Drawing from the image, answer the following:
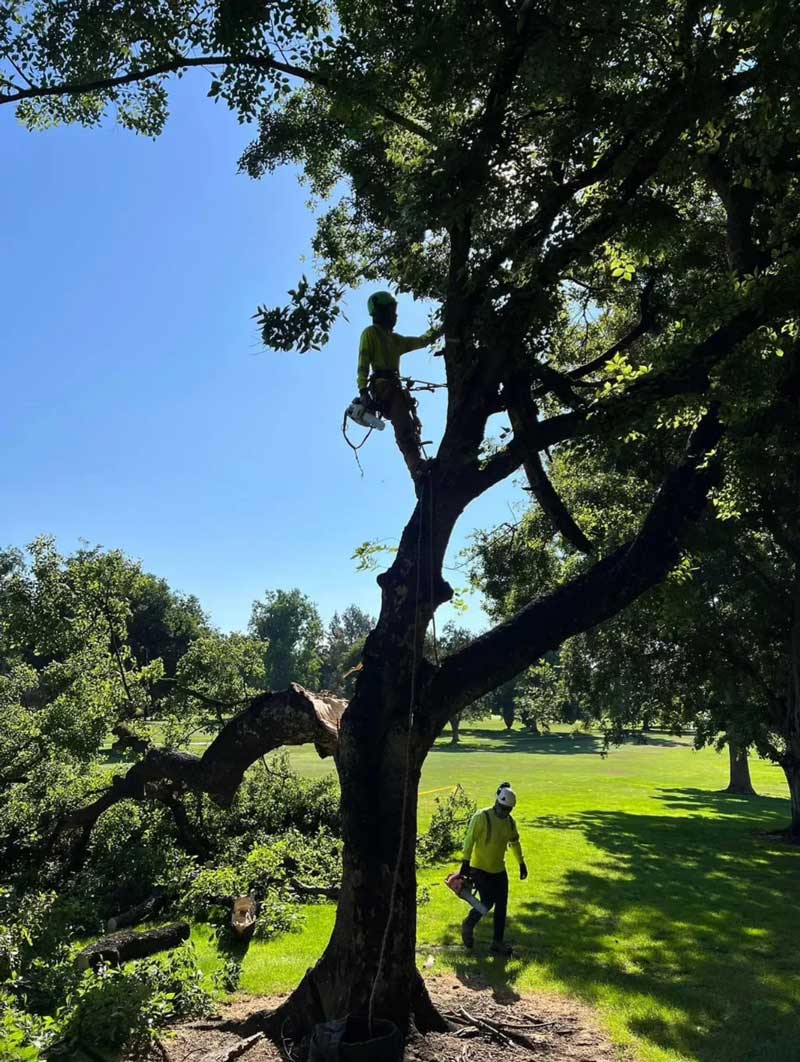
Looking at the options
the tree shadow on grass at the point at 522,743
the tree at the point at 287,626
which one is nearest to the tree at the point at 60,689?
the tree shadow on grass at the point at 522,743

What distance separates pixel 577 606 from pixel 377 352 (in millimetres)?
2634

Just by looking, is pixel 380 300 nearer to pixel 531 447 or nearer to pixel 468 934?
pixel 531 447

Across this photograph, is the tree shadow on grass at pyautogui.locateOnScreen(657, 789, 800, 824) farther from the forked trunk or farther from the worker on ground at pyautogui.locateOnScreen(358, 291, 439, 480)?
the worker on ground at pyautogui.locateOnScreen(358, 291, 439, 480)

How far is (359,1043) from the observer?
4688mm

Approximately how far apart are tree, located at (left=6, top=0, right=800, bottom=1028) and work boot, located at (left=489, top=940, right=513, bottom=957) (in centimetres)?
340

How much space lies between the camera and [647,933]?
31.8ft

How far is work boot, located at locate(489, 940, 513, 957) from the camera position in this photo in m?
8.66

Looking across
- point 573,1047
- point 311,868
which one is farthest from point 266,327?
point 311,868

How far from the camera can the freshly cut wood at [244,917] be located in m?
9.07

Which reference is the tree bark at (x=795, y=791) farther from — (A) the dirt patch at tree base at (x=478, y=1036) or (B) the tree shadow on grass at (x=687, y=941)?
(A) the dirt patch at tree base at (x=478, y=1036)

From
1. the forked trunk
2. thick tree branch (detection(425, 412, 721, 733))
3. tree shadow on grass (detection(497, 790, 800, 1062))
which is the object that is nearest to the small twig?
the forked trunk

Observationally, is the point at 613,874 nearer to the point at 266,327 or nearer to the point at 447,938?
the point at 447,938

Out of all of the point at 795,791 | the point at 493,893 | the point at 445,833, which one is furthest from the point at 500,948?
the point at 795,791

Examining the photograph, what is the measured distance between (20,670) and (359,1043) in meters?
11.5
